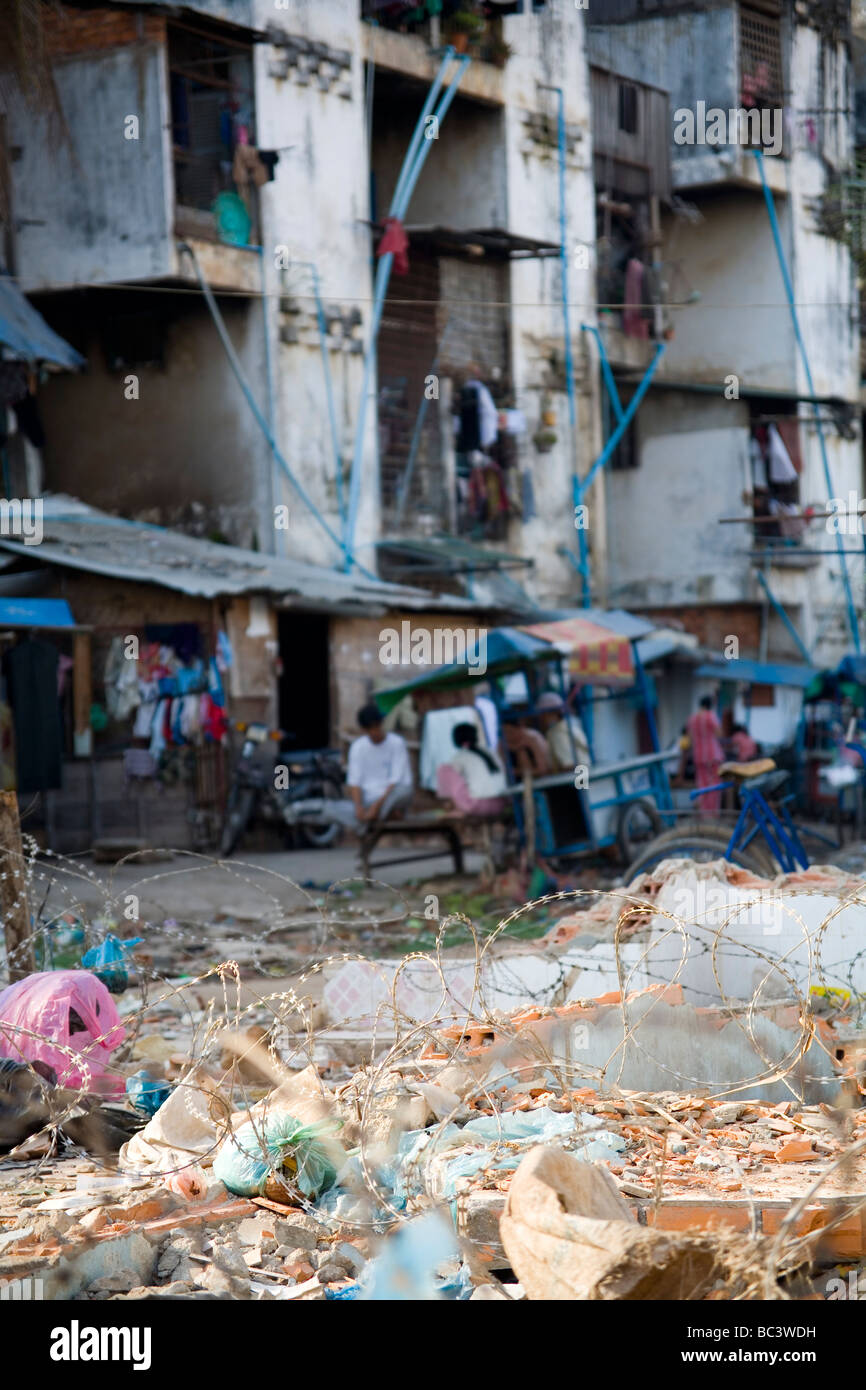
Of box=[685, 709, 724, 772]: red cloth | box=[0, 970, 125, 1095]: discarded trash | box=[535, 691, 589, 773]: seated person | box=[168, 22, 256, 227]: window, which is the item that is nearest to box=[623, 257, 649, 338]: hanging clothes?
box=[168, 22, 256, 227]: window

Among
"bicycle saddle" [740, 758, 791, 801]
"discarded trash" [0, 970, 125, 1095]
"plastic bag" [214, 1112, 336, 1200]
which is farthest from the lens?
"bicycle saddle" [740, 758, 791, 801]

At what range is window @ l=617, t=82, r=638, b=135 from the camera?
24719 millimetres

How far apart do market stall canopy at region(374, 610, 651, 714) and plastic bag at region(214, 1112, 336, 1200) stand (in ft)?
24.1

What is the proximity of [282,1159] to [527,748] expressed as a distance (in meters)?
7.93

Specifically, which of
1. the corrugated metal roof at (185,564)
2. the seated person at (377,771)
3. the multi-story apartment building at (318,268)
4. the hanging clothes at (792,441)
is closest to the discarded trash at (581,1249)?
the seated person at (377,771)

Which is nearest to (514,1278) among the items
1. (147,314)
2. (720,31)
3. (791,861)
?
(791,861)

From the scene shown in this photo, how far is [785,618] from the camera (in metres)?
25.3

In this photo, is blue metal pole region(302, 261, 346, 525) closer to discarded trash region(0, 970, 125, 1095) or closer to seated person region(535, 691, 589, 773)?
seated person region(535, 691, 589, 773)

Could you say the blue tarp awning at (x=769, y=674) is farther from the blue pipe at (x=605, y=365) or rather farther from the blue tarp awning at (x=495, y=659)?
the blue tarp awning at (x=495, y=659)

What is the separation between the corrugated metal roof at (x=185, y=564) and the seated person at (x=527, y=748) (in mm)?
3682

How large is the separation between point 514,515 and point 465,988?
593 inches

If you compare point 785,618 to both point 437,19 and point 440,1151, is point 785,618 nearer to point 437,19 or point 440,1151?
point 437,19

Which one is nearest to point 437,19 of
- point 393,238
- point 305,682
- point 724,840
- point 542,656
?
point 393,238

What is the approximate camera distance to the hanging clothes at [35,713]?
13883mm
